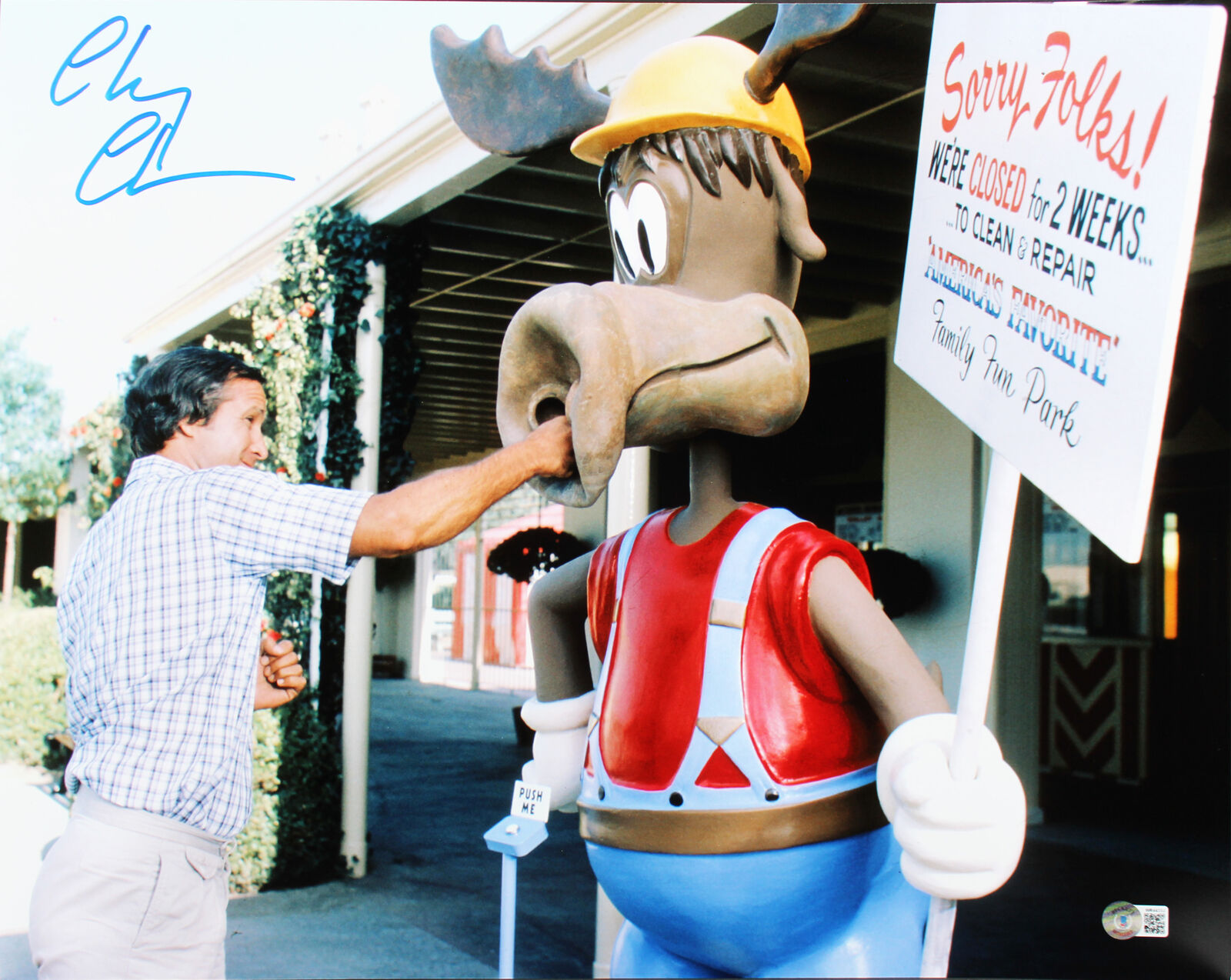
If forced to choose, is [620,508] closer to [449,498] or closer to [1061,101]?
[449,498]

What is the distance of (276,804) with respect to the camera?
16.0ft

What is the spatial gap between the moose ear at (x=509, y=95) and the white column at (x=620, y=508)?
45.5 inches

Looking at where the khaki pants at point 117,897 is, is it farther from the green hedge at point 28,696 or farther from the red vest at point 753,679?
the green hedge at point 28,696

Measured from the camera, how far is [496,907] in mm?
4945

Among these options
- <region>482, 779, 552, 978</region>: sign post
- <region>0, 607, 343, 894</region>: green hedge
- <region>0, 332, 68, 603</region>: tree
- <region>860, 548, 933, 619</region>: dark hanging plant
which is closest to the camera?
<region>482, 779, 552, 978</region>: sign post

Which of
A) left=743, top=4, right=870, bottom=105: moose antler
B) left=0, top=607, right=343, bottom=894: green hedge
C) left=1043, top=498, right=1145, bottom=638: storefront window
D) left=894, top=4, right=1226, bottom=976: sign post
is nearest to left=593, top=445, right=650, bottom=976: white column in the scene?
left=743, top=4, right=870, bottom=105: moose antler

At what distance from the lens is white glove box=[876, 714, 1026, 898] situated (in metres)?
1.51

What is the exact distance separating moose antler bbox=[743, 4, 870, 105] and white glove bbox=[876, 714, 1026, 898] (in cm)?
115

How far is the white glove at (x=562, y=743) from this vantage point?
7.35 feet

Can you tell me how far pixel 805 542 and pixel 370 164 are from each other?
12.5 ft

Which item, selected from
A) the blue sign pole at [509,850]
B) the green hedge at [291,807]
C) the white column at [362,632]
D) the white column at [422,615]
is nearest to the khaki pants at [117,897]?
the blue sign pole at [509,850]

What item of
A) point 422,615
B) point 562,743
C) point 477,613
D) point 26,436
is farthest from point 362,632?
point 422,615

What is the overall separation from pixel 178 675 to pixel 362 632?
→ 336 cm
